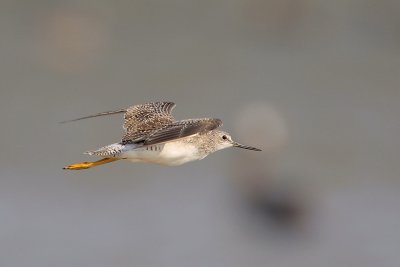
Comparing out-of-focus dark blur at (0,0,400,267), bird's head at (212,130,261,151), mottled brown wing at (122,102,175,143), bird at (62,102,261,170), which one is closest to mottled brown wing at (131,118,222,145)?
bird at (62,102,261,170)

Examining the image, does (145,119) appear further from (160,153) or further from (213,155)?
(213,155)

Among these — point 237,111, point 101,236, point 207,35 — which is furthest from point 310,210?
point 207,35

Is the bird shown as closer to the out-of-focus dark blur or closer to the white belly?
the white belly

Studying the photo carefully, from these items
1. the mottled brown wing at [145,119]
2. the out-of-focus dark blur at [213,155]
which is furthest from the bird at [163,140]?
the out-of-focus dark blur at [213,155]

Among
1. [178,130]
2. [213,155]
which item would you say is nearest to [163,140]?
[178,130]

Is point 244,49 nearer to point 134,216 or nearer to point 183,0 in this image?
point 183,0

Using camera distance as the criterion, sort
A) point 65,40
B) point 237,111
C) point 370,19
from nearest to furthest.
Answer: point 237,111 → point 65,40 → point 370,19
